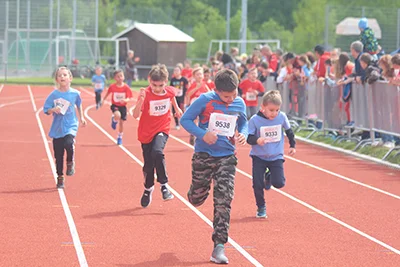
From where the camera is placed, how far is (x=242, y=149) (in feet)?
64.8

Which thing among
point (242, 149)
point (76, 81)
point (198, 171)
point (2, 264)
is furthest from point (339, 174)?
point (76, 81)

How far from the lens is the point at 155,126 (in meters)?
12.0

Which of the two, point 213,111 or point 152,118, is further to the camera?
point 152,118

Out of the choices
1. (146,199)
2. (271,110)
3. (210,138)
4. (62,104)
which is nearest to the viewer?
(210,138)

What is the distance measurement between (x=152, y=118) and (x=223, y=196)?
3.43m

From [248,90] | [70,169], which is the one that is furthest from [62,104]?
[248,90]

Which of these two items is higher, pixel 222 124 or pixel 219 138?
pixel 222 124

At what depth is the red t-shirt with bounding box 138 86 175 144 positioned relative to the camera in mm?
12016

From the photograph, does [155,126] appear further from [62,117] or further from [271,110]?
[62,117]

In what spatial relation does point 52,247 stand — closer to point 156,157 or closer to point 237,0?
point 156,157

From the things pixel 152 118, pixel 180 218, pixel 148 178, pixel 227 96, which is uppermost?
pixel 227 96

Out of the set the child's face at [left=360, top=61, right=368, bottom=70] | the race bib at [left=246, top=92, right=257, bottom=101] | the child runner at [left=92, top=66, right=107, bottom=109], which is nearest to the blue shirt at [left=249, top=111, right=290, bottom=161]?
the child's face at [left=360, top=61, right=368, bottom=70]

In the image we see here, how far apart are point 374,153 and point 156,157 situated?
7.15 metres

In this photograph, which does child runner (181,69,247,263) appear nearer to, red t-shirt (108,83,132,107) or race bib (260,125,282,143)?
race bib (260,125,282,143)
